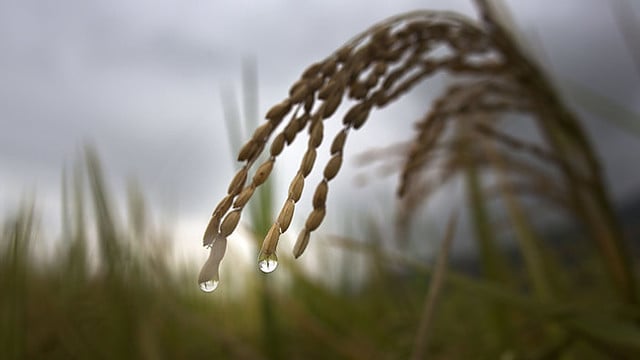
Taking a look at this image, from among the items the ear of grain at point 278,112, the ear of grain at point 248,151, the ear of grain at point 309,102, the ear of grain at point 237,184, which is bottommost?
the ear of grain at point 237,184

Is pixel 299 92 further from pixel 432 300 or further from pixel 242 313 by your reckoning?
pixel 242 313

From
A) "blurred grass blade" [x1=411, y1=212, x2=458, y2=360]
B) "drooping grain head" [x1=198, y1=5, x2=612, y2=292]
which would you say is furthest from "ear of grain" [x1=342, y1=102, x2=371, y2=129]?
"blurred grass blade" [x1=411, y1=212, x2=458, y2=360]

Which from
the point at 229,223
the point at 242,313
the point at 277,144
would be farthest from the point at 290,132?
the point at 242,313

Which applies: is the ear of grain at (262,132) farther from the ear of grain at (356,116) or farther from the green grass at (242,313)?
the green grass at (242,313)

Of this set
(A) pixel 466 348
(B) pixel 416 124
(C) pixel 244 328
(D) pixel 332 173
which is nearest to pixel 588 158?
(B) pixel 416 124

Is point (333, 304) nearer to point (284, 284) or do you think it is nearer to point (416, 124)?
point (284, 284)

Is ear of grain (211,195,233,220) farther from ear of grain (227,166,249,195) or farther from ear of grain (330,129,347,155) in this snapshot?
ear of grain (330,129,347,155)

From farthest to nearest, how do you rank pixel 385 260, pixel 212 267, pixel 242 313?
pixel 242 313, pixel 385 260, pixel 212 267

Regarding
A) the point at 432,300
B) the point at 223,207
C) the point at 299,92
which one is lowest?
the point at 432,300

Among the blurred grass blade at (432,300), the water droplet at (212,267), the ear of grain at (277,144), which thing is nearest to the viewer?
the water droplet at (212,267)

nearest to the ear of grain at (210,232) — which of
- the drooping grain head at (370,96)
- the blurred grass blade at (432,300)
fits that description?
the drooping grain head at (370,96)

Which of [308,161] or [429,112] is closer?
[308,161]

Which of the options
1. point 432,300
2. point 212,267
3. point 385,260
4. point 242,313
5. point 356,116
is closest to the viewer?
point 212,267
